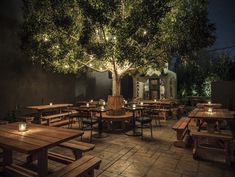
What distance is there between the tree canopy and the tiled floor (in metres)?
2.85

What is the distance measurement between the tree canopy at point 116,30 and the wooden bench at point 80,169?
3.99 meters

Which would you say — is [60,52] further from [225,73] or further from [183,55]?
[225,73]

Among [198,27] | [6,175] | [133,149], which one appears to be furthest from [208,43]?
[6,175]

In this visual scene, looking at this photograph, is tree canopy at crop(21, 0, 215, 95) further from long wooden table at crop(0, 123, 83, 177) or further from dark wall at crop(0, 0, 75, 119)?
long wooden table at crop(0, 123, 83, 177)

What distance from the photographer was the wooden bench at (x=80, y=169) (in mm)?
2636

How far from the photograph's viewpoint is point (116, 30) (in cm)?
606

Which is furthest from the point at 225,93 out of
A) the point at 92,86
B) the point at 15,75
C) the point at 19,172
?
the point at 19,172

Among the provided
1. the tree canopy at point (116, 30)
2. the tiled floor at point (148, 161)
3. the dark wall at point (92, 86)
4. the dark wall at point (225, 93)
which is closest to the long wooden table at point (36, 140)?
the tiled floor at point (148, 161)

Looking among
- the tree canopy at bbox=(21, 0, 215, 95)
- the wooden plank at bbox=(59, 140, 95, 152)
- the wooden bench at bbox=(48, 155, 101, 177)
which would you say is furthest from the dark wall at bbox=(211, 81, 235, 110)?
the wooden bench at bbox=(48, 155, 101, 177)

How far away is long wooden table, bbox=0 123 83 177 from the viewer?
8.36 ft

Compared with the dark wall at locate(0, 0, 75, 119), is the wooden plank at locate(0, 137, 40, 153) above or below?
below

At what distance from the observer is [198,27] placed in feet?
21.4

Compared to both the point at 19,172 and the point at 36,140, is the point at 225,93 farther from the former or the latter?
the point at 19,172

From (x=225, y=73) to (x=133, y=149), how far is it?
1589cm
